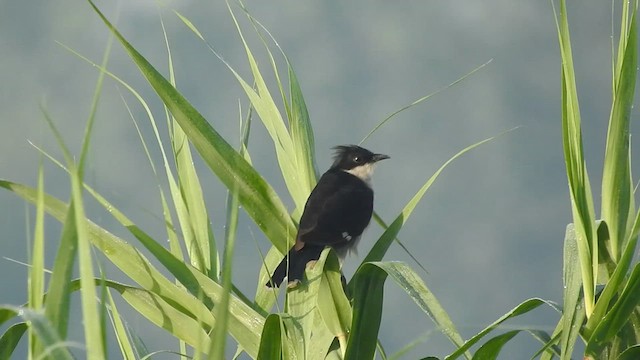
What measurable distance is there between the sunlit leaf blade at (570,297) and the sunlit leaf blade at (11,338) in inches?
39.0

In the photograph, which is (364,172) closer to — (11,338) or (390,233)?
(390,233)

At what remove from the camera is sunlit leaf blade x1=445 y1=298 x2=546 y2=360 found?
5.32 feet

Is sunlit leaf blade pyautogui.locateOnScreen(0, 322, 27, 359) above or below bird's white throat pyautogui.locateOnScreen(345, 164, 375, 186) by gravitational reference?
above

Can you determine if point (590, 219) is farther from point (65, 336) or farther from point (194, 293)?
point (65, 336)

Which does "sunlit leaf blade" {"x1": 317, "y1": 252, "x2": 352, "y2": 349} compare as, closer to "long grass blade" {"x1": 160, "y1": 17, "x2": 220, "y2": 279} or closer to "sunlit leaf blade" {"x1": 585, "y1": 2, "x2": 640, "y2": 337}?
"long grass blade" {"x1": 160, "y1": 17, "x2": 220, "y2": 279}

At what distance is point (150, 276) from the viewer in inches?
74.8

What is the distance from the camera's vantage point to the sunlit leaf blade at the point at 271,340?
1630 millimetres

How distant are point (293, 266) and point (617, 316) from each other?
0.77 metres

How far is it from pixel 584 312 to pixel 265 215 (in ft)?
2.36

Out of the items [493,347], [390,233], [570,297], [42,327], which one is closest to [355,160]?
[390,233]

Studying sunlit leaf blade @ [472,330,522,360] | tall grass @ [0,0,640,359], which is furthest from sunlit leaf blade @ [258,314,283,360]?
sunlit leaf blade @ [472,330,522,360]

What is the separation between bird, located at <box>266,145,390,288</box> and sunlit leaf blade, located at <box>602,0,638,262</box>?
2.24 feet

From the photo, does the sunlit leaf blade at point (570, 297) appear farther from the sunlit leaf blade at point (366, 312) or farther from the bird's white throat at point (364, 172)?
the bird's white throat at point (364, 172)

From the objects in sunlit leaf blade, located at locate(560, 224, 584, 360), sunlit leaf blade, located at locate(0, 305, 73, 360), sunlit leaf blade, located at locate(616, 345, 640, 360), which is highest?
sunlit leaf blade, located at locate(0, 305, 73, 360)
